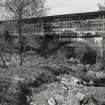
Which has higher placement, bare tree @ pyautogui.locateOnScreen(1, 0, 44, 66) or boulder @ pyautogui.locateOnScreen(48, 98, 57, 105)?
bare tree @ pyautogui.locateOnScreen(1, 0, 44, 66)

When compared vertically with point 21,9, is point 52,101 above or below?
below

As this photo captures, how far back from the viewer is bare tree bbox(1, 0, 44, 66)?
10750 mm

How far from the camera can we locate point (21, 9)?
10.9m

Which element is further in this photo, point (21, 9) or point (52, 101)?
point (21, 9)

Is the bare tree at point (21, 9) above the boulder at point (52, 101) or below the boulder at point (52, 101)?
above

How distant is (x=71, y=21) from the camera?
38.5 ft

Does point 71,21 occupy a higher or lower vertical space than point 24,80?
higher

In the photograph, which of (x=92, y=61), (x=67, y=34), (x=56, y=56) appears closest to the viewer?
(x=92, y=61)

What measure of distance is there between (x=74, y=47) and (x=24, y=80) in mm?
4338

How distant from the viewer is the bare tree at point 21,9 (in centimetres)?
1075

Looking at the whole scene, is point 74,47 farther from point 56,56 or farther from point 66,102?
point 66,102

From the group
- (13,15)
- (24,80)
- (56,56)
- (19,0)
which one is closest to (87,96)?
(24,80)

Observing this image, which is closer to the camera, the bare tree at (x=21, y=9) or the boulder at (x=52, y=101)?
the boulder at (x=52, y=101)

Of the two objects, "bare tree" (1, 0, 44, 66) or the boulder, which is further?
"bare tree" (1, 0, 44, 66)
